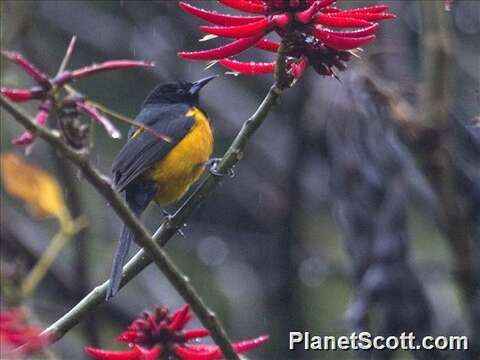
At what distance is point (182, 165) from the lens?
4.21 m

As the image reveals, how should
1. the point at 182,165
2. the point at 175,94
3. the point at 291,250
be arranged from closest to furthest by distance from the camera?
1. the point at 182,165
2. the point at 175,94
3. the point at 291,250

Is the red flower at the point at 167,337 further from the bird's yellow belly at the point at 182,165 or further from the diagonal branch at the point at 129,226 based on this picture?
the bird's yellow belly at the point at 182,165

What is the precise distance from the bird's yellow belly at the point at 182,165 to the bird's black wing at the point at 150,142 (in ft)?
0.14

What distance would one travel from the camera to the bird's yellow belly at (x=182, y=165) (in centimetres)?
422

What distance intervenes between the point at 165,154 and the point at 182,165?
3.6 inches

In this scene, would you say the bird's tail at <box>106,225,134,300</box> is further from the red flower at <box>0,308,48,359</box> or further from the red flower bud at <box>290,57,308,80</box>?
the red flower bud at <box>290,57,308,80</box>

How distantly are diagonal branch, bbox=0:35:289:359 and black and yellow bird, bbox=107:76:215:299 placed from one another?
47.0 inches

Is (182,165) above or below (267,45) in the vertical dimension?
above

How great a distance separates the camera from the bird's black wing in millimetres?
3906

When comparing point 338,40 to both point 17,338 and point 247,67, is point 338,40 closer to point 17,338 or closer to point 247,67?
point 247,67

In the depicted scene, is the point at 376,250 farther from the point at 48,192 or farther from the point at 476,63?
the point at 476,63

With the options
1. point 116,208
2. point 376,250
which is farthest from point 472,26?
point 116,208

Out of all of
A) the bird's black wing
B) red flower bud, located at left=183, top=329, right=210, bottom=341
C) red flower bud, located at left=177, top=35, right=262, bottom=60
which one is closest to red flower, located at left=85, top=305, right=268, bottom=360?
red flower bud, located at left=183, top=329, right=210, bottom=341

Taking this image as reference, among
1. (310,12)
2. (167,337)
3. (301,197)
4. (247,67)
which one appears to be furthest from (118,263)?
(301,197)
